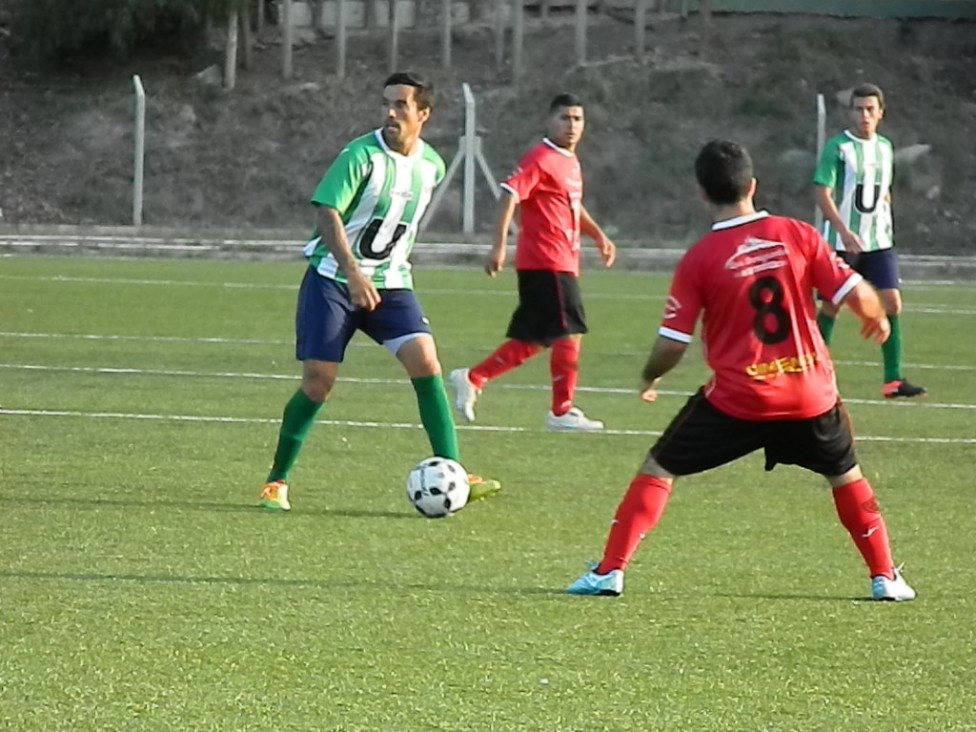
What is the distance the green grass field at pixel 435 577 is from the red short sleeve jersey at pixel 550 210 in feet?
3.36

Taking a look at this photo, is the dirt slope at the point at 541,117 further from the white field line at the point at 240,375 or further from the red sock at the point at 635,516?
the red sock at the point at 635,516

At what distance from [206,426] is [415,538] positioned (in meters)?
3.63

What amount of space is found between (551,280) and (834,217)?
2373 mm

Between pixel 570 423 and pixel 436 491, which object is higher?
pixel 436 491

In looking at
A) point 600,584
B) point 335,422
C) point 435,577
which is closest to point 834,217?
point 335,422

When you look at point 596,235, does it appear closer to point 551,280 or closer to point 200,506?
point 551,280

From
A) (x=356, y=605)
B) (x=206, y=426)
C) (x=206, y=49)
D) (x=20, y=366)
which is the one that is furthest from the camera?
(x=206, y=49)

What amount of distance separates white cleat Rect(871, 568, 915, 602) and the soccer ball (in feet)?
6.98

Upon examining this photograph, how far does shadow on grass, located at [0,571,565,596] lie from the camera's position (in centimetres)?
697

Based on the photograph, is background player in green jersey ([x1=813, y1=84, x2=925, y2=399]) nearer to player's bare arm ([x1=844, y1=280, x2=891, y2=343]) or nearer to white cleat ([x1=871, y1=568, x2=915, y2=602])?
white cleat ([x1=871, y1=568, x2=915, y2=602])

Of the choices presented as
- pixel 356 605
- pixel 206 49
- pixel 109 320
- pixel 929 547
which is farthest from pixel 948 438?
pixel 206 49

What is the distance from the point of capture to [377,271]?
8.63 m

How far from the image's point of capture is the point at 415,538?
317 inches

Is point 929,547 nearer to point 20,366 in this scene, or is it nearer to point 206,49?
point 20,366
